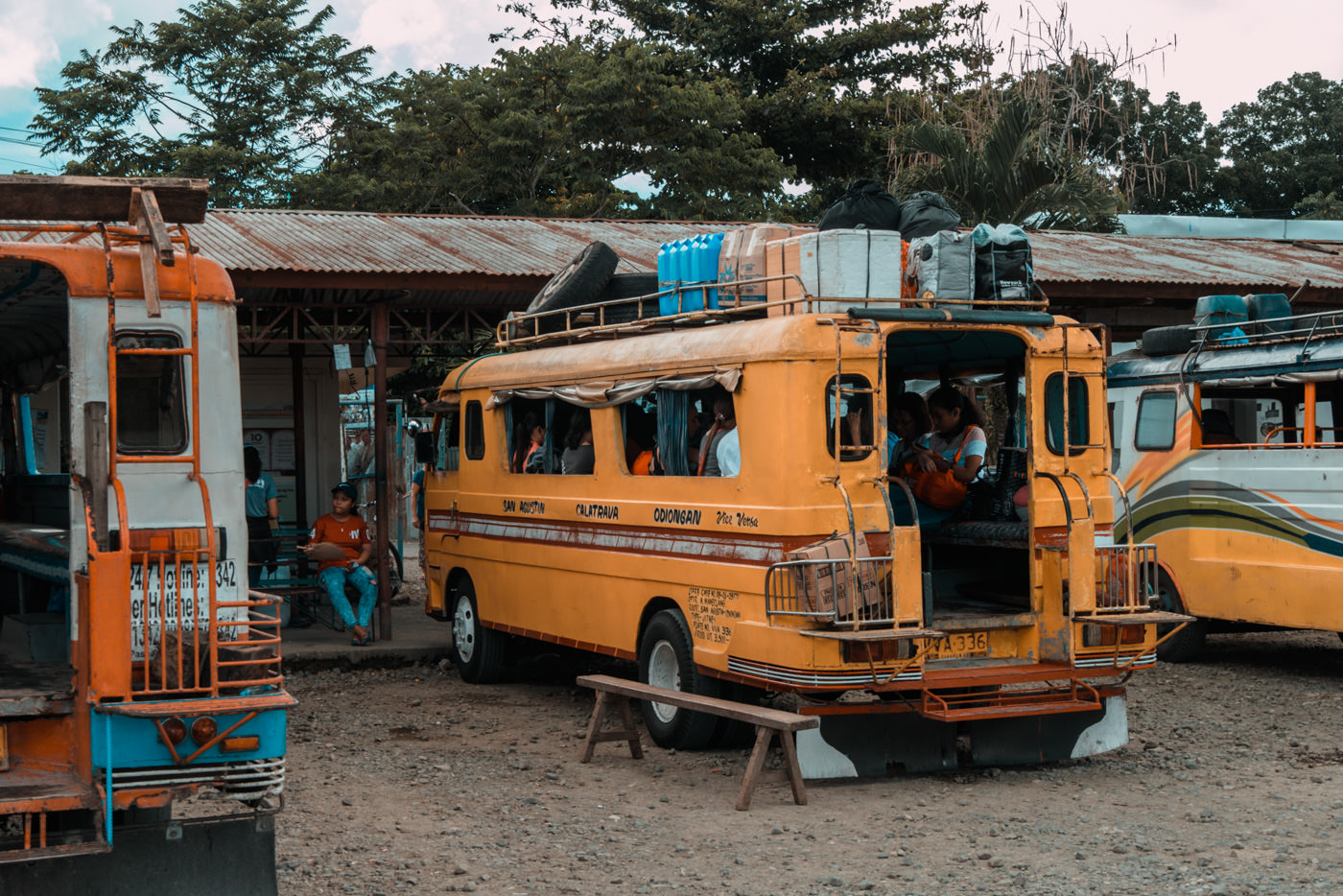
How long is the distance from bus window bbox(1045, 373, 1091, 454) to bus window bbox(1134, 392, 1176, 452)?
3.96 metres

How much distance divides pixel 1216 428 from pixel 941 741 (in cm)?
510

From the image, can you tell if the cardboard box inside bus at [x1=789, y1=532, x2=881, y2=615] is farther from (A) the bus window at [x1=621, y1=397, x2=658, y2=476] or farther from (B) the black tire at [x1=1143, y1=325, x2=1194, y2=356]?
(B) the black tire at [x1=1143, y1=325, x2=1194, y2=356]

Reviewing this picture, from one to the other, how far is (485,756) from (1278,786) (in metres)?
4.60

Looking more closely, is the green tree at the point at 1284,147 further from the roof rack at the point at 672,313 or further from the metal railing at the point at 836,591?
the metal railing at the point at 836,591

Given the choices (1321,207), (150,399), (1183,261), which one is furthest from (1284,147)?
(150,399)

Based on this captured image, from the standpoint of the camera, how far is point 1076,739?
27.6ft

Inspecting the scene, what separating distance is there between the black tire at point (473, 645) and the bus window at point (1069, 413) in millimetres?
5065

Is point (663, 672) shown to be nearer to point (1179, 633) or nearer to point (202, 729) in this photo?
point (202, 729)

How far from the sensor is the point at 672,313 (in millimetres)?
9438

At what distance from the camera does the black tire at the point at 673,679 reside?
8.65 m

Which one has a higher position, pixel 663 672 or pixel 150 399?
pixel 150 399

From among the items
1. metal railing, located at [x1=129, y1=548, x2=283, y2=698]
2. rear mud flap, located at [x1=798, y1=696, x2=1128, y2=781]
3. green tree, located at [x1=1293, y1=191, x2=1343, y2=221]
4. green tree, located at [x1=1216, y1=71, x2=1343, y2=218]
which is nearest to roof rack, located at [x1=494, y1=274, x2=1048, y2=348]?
rear mud flap, located at [x1=798, y1=696, x2=1128, y2=781]

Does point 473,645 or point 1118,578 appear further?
point 473,645

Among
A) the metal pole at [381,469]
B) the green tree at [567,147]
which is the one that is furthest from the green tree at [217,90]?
the metal pole at [381,469]
